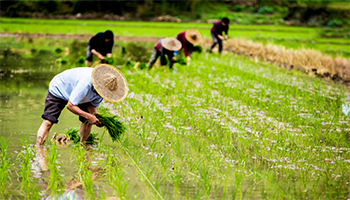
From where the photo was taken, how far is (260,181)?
3418mm

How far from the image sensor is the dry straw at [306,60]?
31.6 ft

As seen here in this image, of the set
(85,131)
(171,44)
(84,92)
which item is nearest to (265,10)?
(171,44)

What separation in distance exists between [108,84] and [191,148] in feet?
3.88

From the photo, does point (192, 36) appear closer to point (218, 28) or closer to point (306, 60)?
point (218, 28)

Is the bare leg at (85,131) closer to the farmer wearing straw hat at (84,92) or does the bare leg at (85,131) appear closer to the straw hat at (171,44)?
the farmer wearing straw hat at (84,92)

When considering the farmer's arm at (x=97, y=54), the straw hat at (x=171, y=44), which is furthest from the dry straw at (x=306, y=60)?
the farmer's arm at (x=97, y=54)

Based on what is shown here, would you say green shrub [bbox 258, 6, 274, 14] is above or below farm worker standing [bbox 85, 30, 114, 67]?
below

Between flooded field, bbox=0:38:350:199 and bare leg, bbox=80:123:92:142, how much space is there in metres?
0.17

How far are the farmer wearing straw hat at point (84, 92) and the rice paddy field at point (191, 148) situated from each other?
0.89 feet

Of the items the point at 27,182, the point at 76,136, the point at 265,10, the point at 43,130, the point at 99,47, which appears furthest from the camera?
the point at 265,10

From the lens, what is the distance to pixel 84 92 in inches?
145

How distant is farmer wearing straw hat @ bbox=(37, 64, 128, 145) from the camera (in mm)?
3693

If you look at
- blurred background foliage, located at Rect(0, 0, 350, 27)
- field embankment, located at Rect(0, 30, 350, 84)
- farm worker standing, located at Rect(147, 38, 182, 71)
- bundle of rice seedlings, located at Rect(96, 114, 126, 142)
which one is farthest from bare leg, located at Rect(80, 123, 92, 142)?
blurred background foliage, located at Rect(0, 0, 350, 27)

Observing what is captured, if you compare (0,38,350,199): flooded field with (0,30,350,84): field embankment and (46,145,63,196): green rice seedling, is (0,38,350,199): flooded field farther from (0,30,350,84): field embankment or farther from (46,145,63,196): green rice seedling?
(0,30,350,84): field embankment
